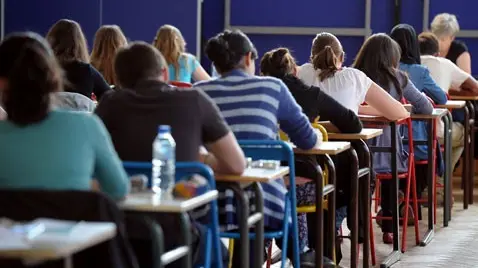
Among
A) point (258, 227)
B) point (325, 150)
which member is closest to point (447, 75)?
point (325, 150)

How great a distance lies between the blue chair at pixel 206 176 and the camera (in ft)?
11.6

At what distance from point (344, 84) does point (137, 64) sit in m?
2.31

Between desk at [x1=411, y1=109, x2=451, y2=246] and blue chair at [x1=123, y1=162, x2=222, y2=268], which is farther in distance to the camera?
desk at [x1=411, y1=109, x2=451, y2=246]

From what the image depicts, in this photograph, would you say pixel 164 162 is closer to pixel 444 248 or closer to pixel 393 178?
pixel 393 178

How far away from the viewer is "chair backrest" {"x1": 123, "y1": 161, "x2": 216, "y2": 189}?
3516 mm

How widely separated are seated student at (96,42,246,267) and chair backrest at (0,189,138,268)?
952 millimetres

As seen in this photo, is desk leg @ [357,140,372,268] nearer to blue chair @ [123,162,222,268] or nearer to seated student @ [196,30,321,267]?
seated student @ [196,30,321,267]

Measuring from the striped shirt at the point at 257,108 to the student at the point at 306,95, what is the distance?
68 centimetres

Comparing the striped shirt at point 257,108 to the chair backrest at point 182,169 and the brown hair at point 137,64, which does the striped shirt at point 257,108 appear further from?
the chair backrest at point 182,169

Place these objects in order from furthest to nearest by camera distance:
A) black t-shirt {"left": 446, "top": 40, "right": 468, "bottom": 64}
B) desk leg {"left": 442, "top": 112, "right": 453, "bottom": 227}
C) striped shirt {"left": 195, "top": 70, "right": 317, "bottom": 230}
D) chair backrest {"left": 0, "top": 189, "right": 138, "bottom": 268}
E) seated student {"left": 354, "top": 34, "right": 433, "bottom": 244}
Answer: black t-shirt {"left": 446, "top": 40, "right": 468, "bottom": 64}, desk leg {"left": 442, "top": 112, "right": 453, "bottom": 227}, seated student {"left": 354, "top": 34, "right": 433, "bottom": 244}, striped shirt {"left": 195, "top": 70, "right": 317, "bottom": 230}, chair backrest {"left": 0, "top": 189, "right": 138, "bottom": 268}

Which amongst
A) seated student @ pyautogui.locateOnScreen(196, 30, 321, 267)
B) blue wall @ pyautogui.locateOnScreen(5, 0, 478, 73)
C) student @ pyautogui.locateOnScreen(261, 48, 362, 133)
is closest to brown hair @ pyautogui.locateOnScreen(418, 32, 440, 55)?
blue wall @ pyautogui.locateOnScreen(5, 0, 478, 73)

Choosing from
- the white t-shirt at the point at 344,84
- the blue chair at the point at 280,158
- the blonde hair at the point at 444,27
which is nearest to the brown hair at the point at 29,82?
the blue chair at the point at 280,158

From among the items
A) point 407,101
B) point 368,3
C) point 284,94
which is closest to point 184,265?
point 284,94

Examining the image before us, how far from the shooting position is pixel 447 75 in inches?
335
